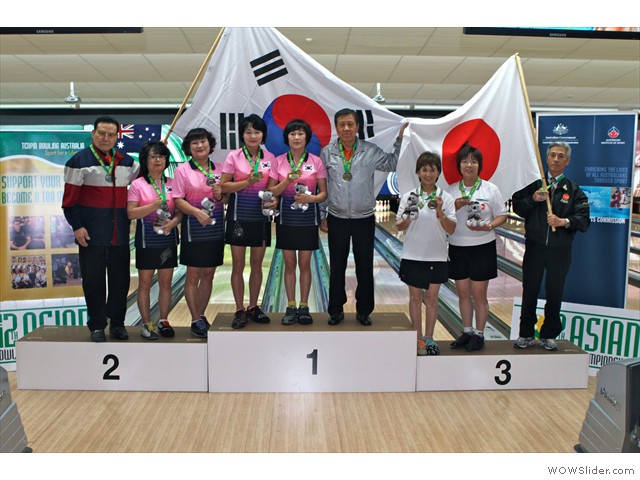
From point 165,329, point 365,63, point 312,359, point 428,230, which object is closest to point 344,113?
point 428,230

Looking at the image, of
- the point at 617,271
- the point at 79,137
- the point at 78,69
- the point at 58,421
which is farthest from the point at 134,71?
the point at 617,271

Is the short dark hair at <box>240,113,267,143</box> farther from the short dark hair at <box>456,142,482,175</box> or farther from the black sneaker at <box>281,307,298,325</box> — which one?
the short dark hair at <box>456,142,482,175</box>

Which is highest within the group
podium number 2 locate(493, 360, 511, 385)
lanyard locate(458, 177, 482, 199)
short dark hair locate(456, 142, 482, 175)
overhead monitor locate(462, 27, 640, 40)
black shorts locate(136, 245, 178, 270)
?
overhead monitor locate(462, 27, 640, 40)

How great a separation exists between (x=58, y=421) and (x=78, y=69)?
6656 millimetres

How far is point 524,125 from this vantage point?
146 inches

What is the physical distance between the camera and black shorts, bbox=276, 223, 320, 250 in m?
3.55

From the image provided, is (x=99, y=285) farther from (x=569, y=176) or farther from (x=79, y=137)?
(x=569, y=176)

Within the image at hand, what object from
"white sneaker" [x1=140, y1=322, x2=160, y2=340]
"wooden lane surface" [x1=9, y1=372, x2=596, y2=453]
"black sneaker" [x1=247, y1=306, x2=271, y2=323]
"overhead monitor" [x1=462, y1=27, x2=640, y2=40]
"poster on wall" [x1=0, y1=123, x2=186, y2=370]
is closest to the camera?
"wooden lane surface" [x1=9, y1=372, x2=596, y2=453]

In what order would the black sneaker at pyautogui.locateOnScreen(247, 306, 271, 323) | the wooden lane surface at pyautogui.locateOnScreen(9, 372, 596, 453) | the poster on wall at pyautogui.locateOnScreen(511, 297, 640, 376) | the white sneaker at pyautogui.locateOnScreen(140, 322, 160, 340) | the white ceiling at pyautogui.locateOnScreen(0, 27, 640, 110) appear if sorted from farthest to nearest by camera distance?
the white ceiling at pyautogui.locateOnScreen(0, 27, 640, 110) → the poster on wall at pyautogui.locateOnScreen(511, 297, 640, 376) → the black sneaker at pyautogui.locateOnScreen(247, 306, 271, 323) → the white sneaker at pyautogui.locateOnScreen(140, 322, 160, 340) → the wooden lane surface at pyautogui.locateOnScreen(9, 372, 596, 453)

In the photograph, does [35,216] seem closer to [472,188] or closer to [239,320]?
[239,320]

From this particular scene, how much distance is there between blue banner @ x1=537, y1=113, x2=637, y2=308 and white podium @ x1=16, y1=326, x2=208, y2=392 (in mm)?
Answer: 2893

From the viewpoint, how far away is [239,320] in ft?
11.8

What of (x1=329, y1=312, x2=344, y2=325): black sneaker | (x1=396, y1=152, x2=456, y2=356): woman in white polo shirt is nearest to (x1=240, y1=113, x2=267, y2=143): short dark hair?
(x1=396, y1=152, x2=456, y2=356): woman in white polo shirt

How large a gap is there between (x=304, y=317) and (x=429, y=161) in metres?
1.31
